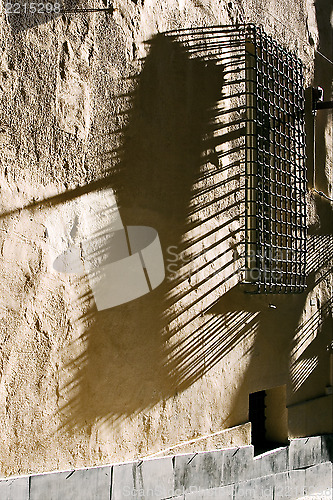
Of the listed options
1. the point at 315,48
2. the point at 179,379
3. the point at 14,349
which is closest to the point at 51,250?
the point at 14,349

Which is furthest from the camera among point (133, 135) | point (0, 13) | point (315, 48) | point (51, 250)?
point (315, 48)

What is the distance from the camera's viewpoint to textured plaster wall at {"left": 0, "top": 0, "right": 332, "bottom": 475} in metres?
3.13

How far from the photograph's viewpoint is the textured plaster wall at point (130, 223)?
3.13m

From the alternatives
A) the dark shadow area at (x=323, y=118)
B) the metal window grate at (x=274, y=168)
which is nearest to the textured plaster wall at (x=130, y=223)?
the metal window grate at (x=274, y=168)

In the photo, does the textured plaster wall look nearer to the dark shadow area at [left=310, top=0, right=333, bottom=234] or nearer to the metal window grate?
the metal window grate

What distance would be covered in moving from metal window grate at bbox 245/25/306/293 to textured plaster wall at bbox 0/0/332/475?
0.57 feet

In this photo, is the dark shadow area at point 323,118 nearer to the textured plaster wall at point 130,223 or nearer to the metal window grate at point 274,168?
the metal window grate at point 274,168

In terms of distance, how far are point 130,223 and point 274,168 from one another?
5.12 feet

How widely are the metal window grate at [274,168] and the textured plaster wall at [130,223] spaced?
17 cm

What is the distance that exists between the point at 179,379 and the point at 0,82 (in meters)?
2.11

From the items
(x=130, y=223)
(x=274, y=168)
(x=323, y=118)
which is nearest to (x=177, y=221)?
(x=130, y=223)

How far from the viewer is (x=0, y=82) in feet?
10.0

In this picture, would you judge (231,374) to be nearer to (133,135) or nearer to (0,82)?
(133,135)

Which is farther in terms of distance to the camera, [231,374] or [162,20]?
[231,374]
